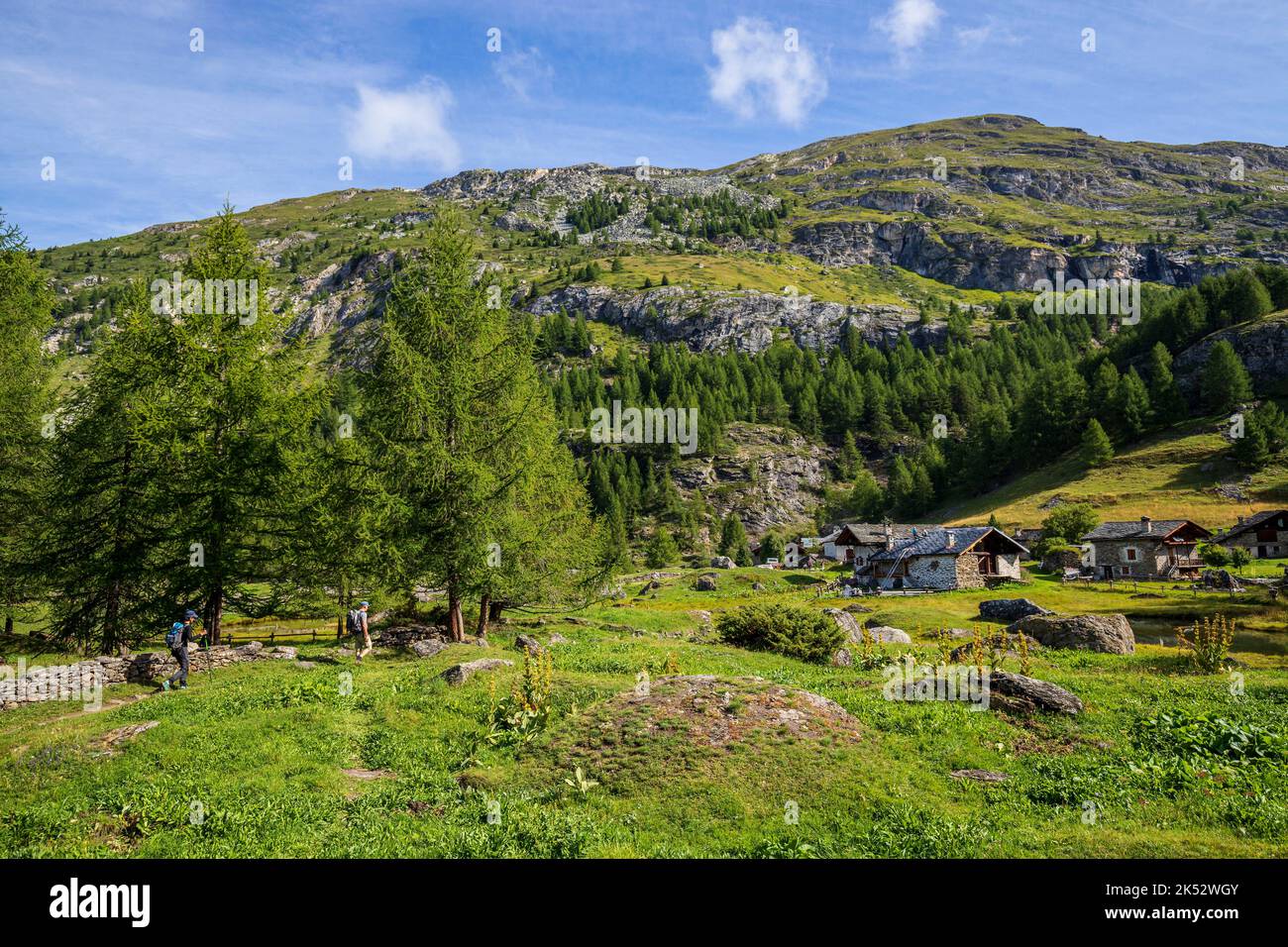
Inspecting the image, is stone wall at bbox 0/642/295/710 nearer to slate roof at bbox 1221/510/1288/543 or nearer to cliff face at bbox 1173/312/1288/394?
slate roof at bbox 1221/510/1288/543

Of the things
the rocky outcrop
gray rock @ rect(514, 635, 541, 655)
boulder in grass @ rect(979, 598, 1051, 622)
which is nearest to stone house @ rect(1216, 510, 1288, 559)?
boulder in grass @ rect(979, 598, 1051, 622)

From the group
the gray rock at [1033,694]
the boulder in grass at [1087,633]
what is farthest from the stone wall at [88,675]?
the boulder in grass at [1087,633]

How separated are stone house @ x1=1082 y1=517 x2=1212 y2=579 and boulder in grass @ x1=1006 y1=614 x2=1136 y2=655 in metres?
58.5

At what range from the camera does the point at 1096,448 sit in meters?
124

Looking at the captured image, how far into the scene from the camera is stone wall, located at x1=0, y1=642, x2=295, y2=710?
725 inches

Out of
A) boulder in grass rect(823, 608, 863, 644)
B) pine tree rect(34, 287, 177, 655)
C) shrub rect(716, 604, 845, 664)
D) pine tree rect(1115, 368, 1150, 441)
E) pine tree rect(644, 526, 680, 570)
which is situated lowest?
pine tree rect(644, 526, 680, 570)

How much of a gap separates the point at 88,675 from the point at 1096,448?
14248cm

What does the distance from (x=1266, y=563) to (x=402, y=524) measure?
9489cm

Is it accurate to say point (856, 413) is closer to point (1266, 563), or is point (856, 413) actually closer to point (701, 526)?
point (701, 526)

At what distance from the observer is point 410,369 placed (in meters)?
27.7

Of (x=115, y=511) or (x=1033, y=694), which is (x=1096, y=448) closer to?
(x=1033, y=694)

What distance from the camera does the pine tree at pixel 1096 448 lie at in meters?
123
